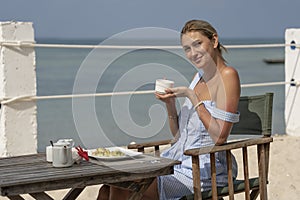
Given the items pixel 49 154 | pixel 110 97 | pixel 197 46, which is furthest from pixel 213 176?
pixel 110 97

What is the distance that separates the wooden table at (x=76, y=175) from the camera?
2.35 meters

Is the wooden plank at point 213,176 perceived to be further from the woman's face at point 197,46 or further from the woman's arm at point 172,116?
the woman's face at point 197,46

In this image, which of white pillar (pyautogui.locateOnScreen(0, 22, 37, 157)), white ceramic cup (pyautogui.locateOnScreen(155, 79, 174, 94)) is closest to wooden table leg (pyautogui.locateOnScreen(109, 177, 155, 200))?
white ceramic cup (pyautogui.locateOnScreen(155, 79, 174, 94))

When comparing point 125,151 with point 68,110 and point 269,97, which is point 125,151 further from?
point 68,110

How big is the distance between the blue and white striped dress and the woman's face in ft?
0.68

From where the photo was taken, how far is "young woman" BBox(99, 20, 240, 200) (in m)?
2.84

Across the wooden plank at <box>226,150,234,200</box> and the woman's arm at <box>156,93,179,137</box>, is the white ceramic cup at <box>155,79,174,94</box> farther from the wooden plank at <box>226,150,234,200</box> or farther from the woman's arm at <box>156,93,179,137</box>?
the wooden plank at <box>226,150,234,200</box>

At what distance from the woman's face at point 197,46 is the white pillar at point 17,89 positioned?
2.13 metres

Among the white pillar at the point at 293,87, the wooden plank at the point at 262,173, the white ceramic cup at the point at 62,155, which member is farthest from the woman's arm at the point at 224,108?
the white pillar at the point at 293,87

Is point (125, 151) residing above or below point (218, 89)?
below

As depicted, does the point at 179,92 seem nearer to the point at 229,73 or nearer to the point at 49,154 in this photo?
the point at 229,73

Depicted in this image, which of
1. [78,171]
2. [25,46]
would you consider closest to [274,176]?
[25,46]

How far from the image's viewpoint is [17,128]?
4.82 metres

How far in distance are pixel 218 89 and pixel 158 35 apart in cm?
39
